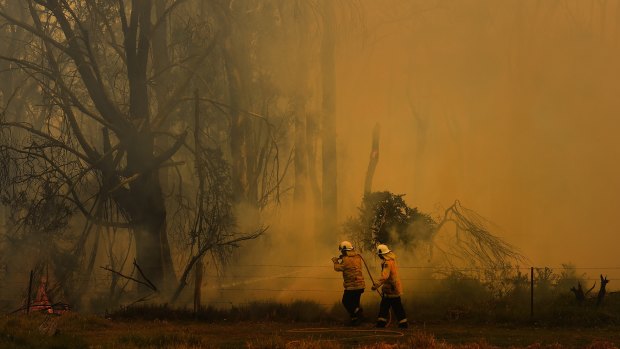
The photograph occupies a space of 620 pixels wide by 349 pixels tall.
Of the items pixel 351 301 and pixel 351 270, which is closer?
pixel 351 301

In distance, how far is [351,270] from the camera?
14.5 meters

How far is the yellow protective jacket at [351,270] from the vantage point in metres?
14.4

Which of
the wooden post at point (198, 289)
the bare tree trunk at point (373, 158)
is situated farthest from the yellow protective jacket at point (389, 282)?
→ the bare tree trunk at point (373, 158)

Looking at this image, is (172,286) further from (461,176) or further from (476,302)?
(461,176)

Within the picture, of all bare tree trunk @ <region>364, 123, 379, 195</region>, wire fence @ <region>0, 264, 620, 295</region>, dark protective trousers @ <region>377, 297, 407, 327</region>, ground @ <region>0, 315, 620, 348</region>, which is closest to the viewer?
ground @ <region>0, 315, 620, 348</region>

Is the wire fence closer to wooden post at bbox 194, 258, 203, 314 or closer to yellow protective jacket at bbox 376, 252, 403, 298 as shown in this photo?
wooden post at bbox 194, 258, 203, 314

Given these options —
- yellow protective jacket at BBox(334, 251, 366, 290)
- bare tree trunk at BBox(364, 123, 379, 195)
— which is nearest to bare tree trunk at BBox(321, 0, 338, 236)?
bare tree trunk at BBox(364, 123, 379, 195)

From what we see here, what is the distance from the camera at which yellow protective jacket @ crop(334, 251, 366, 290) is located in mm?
14352

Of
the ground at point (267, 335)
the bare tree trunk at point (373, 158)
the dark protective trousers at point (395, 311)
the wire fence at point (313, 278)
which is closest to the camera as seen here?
the ground at point (267, 335)

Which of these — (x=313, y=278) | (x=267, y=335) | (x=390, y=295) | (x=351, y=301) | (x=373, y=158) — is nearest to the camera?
(x=267, y=335)

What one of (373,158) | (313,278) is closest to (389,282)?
(313,278)

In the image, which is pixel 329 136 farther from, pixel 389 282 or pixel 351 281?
pixel 389 282

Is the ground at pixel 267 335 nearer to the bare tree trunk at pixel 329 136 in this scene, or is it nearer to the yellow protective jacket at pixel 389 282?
the yellow protective jacket at pixel 389 282

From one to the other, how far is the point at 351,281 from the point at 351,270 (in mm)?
209
